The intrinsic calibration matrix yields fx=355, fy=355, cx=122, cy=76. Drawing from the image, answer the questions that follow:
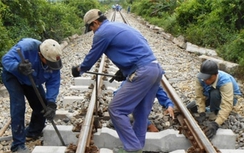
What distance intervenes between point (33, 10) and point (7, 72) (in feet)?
23.4

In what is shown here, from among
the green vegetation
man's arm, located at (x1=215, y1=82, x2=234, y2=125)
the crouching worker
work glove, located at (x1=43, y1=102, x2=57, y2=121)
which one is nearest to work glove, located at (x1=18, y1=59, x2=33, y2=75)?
work glove, located at (x1=43, y1=102, x2=57, y2=121)

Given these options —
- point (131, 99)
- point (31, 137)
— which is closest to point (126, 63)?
point (131, 99)

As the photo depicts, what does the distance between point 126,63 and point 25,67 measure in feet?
3.53

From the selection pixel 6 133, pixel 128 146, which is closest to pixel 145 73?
pixel 128 146

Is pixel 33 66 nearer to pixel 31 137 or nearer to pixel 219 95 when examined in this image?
pixel 31 137

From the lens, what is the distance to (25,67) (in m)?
3.78

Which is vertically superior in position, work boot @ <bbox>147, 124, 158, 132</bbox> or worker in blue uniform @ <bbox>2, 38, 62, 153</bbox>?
worker in blue uniform @ <bbox>2, 38, 62, 153</bbox>

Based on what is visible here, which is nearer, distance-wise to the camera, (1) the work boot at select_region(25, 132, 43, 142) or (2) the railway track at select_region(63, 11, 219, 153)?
(2) the railway track at select_region(63, 11, 219, 153)

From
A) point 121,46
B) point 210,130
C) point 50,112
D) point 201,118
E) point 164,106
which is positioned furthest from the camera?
point 164,106

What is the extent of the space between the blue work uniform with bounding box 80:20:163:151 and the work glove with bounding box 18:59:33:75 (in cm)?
61

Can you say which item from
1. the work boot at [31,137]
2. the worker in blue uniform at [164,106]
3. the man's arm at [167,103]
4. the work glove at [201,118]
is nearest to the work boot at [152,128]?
the worker in blue uniform at [164,106]

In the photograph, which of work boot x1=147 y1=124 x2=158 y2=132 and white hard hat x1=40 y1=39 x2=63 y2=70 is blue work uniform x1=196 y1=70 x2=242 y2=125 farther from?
white hard hat x1=40 y1=39 x2=63 y2=70

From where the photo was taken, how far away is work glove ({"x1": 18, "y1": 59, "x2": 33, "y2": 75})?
379 centimetres

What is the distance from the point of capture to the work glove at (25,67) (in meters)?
3.79
